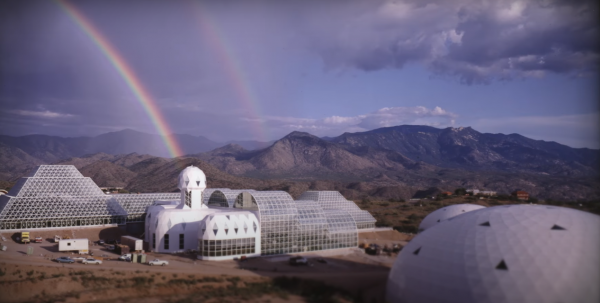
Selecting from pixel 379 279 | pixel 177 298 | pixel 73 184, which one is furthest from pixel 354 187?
pixel 177 298

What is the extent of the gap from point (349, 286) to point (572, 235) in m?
22.1

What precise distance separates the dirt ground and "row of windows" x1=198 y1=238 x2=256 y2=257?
5.94 ft

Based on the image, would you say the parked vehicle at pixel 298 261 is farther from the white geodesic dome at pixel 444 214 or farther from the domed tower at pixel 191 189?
the white geodesic dome at pixel 444 214

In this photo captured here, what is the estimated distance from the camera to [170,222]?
2525 inches

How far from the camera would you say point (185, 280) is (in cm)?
4653

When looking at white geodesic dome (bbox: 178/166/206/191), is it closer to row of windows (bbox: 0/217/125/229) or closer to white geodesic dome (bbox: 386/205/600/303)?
row of windows (bbox: 0/217/125/229)

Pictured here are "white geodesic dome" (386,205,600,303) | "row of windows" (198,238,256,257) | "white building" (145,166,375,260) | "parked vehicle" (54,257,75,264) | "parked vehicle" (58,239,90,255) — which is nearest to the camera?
"white geodesic dome" (386,205,600,303)

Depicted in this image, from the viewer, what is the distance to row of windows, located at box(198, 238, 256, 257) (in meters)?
58.9

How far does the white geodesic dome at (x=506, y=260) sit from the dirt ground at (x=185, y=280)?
650 centimetres

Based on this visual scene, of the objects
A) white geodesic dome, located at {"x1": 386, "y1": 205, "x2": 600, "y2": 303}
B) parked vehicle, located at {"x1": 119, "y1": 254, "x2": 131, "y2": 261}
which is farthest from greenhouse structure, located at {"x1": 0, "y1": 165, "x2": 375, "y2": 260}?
white geodesic dome, located at {"x1": 386, "y1": 205, "x2": 600, "y2": 303}

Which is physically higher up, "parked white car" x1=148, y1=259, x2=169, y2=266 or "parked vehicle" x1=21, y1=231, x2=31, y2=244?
"parked vehicle" x1=21, y1=231, x2=31, y2=244

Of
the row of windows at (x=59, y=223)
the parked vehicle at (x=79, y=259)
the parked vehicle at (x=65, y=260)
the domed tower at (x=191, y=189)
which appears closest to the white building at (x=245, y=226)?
the domed tower at (x=191, y=189)

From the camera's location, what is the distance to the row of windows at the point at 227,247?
193ft

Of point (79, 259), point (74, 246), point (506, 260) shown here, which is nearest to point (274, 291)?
point (506, 260)
